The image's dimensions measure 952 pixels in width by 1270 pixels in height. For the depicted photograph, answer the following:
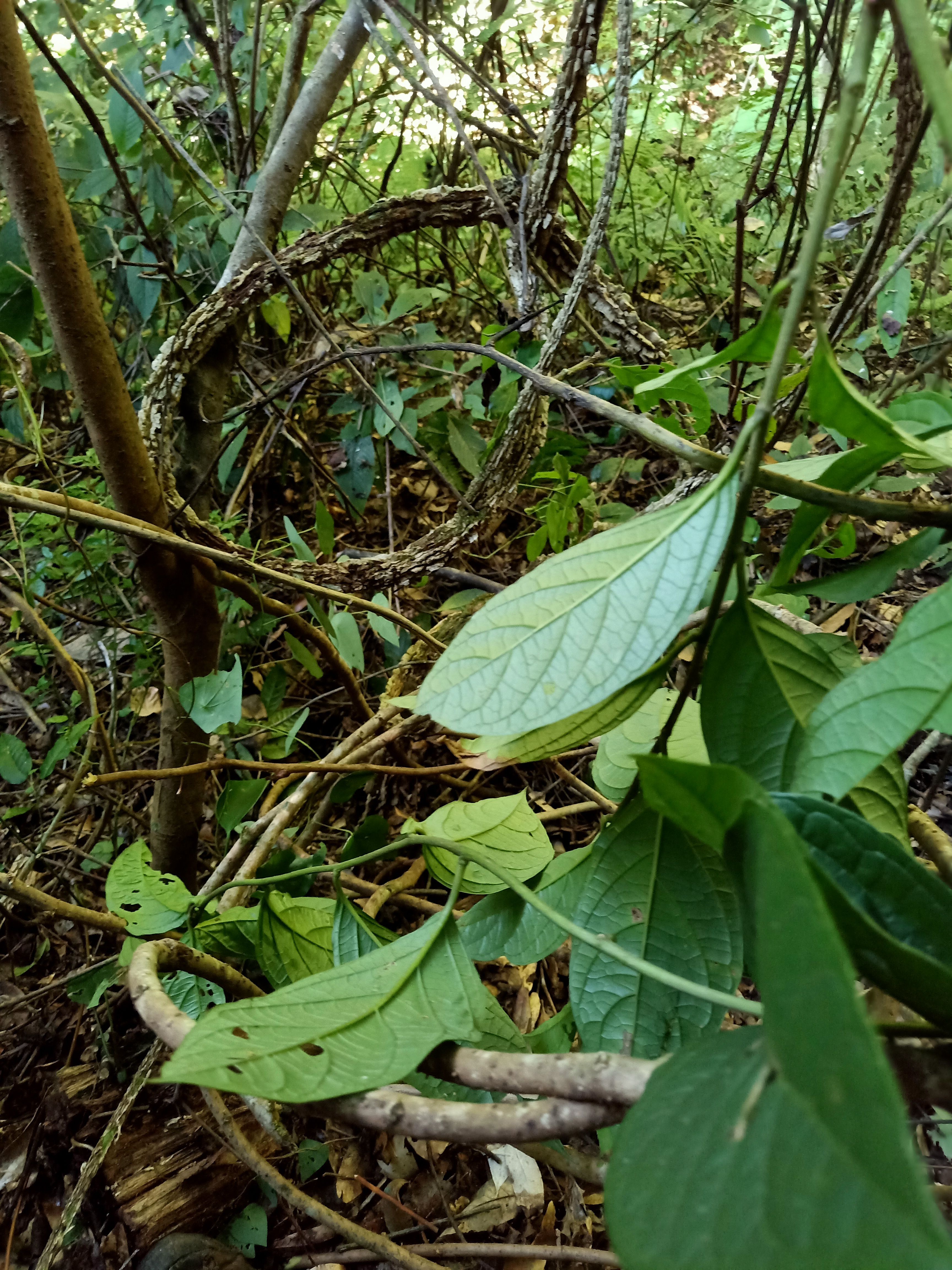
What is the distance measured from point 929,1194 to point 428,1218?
0.82m

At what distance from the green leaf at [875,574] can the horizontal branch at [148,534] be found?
50 centimetres

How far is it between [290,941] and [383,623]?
1.34 ft

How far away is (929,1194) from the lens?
0.14 m

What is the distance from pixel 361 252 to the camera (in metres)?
0.96

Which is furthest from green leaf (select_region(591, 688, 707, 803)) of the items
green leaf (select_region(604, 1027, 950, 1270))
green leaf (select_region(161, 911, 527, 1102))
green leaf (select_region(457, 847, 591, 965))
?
green leaf (select_region(604, 1027, 950, 1270))

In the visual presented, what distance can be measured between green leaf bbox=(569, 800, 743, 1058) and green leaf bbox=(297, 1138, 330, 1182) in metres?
0.57

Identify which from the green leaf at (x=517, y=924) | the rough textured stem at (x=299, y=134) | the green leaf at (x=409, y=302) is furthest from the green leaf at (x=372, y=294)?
the green leaf at (x=517, y=924)

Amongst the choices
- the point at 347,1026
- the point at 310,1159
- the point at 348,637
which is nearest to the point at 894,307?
the point at 348,637

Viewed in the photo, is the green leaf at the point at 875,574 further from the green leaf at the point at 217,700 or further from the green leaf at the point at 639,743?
the green leaf at the point at 217,700

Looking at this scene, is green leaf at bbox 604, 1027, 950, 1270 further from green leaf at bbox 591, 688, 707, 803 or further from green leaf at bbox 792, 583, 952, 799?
green leaf at bbox 591, 688, 707, 803

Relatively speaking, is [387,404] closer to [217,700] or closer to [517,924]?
[217,700]

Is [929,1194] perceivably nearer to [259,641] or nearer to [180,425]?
[180,425]

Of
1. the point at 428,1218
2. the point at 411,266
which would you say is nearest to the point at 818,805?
the point at 428,1218

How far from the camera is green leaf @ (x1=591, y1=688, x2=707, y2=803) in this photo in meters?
0.48
